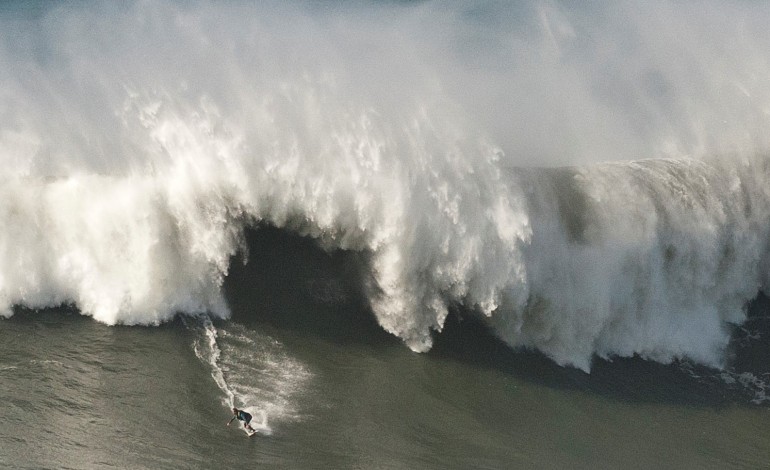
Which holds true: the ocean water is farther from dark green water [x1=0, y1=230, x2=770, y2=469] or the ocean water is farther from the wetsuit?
the wetsuit

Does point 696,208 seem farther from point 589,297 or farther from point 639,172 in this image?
point 589,297

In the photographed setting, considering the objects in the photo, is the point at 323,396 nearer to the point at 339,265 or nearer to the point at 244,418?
the point at 244,418

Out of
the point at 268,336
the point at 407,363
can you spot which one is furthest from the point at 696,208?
the point at 268,336

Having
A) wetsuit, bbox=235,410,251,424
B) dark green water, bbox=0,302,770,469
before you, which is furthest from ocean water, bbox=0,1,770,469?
wetsuit, bbox=235,410,251,424

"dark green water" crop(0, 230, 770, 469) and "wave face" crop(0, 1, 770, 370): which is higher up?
"wave face" crop(0, 1, 770, 370)

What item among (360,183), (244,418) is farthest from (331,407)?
(360,183)

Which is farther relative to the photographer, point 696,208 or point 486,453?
point 696,208
